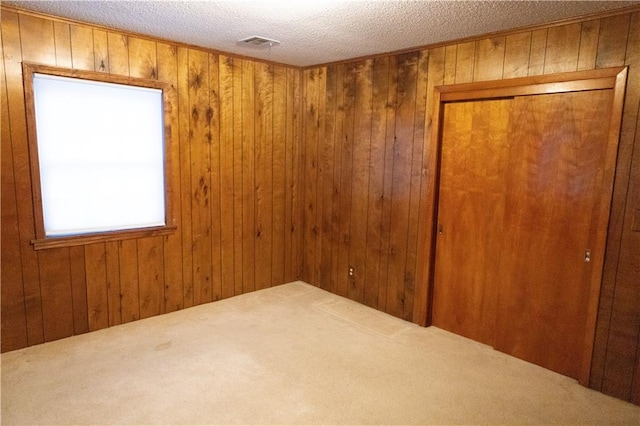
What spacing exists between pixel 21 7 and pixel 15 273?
189 centimetres

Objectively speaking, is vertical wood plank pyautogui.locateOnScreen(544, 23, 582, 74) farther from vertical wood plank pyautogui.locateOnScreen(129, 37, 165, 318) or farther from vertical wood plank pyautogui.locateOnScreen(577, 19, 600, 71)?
vertical wood plank pyautogui.locateOnScreen(129, 37, 165, 318)

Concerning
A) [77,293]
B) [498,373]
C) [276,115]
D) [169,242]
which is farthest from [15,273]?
A: [498,373]

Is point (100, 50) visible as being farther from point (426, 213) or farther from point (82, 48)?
point (426, 213)

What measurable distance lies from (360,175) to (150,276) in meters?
2.23

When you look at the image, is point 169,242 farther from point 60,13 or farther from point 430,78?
point 430,78

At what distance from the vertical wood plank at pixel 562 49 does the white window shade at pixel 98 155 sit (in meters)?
3.11

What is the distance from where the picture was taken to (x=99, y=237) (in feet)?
11.1

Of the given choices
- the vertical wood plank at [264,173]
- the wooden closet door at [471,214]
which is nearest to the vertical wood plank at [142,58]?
the vertical wood plank at [264,173]

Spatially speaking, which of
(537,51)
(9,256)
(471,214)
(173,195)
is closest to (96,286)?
(9,256)

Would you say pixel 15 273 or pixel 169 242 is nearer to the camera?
pixel 15 273

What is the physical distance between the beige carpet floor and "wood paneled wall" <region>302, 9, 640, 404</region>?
447 mm

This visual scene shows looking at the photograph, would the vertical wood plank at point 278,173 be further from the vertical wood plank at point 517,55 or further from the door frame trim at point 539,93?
the vertical wood plank at point 517,55

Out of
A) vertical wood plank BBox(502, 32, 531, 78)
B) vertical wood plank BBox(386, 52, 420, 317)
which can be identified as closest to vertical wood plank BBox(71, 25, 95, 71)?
vertical wood plank BBox(386, 52, 420, 317)

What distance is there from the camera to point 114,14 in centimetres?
288
